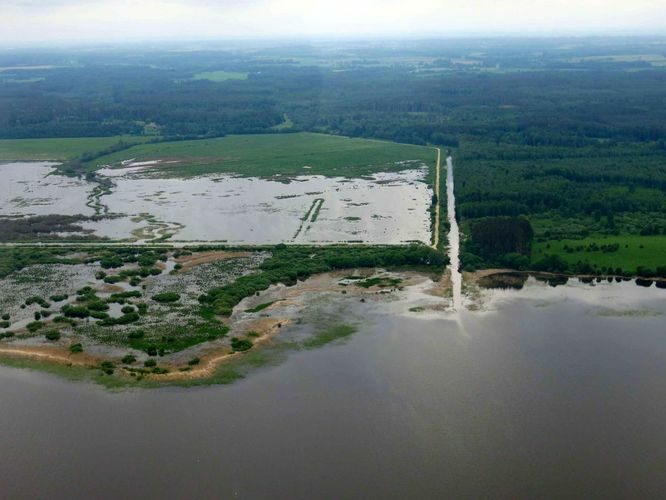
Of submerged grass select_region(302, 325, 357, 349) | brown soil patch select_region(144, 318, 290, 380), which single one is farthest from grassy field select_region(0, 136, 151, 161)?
submerged grass select_region(302, 325, 357, 349)

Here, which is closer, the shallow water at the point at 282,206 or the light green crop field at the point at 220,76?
the shallow water at the point at 282,206

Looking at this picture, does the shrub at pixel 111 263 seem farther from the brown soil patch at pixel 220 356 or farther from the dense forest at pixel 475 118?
the dense forest at pixel 475 118

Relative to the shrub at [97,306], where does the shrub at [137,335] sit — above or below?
below

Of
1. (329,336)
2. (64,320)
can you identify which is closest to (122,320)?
(64,320)

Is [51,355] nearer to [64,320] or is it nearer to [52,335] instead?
[52,335]

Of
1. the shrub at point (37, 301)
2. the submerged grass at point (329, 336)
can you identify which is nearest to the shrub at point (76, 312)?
the shrub at point (37, 301)

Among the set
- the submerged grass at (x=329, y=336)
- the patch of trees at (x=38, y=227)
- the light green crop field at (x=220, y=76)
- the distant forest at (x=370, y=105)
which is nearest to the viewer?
the submerged grass at (x=329, y=336)
